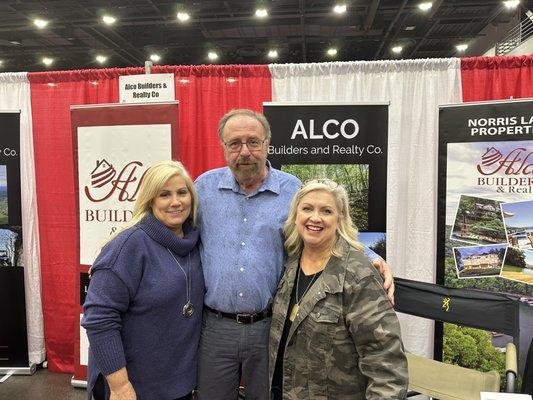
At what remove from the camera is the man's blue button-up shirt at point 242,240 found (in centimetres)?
167

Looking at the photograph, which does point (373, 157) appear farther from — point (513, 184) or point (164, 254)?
point (164, 254)

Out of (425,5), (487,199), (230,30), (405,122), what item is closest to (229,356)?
(487,199)

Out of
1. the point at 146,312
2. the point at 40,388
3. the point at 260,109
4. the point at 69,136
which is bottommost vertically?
the point at 40,388

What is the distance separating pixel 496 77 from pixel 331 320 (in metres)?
2.58

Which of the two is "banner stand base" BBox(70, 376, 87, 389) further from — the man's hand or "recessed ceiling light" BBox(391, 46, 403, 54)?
"recessed ceiling light" BBox(391, 46, 403, 54)

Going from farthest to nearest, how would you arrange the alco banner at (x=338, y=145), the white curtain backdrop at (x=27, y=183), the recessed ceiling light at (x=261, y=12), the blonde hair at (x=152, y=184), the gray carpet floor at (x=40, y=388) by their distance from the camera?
the recessed ceiling light at (x=261, y=12) < the white curtain backdrop at (x=27, y=183) < the gray carpet floor at (x=40, y=388) < the alco banner at (x=338, y=145) < the blonde hair at (x=152, y=184)

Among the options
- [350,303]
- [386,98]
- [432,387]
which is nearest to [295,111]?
[386,98]

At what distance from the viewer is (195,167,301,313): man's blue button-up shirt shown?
1.67m

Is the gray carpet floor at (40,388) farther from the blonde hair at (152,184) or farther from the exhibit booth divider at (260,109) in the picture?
the blonde hair at (152,184)

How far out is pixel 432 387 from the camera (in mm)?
2322

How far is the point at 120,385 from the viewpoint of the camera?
4.97 ft

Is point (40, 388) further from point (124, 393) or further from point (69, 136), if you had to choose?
point (124, 393)

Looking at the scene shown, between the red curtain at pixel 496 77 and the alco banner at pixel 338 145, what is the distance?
0.93 metres

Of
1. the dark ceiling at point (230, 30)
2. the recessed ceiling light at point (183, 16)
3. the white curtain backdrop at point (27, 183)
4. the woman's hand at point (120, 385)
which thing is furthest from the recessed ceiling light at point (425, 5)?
the woman's hand at point (120, 385)
